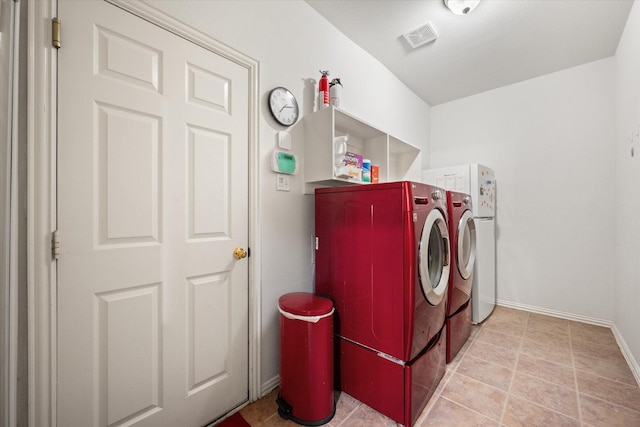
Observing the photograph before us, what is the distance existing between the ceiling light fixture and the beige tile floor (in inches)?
102

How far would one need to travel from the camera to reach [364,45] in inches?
91.0

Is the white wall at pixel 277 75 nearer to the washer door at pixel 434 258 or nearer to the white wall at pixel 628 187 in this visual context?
the washer door at pixel 434 258

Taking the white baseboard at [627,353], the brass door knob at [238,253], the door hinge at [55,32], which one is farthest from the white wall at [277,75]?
the white baseboard at [627,353]

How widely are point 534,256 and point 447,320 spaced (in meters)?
1.83

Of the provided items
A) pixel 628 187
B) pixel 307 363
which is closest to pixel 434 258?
pixel 307 363

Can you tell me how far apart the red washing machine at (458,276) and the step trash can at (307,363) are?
1.07 metres

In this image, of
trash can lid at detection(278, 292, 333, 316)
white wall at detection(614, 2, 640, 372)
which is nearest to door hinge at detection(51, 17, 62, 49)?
trash can lid at detection(278, 292, 333, 316)

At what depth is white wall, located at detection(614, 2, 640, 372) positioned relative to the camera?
177cm

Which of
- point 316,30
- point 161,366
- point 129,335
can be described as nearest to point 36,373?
point 129,335

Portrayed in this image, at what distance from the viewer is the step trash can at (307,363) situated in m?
1.32

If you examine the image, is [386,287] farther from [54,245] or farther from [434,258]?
[54,245]

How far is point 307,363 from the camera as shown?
1324 millimetres

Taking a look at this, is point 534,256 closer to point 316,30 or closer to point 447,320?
point 447,320

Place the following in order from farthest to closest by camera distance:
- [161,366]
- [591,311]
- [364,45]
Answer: [591,311] → [364,45] → [161,366]
